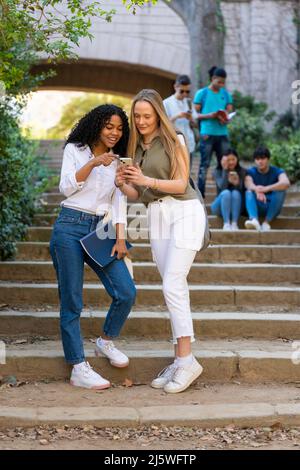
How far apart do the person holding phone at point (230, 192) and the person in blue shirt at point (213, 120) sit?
30.6 inches

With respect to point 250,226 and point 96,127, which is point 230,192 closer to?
point 250,226

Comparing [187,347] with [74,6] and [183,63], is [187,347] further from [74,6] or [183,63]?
[183,63]

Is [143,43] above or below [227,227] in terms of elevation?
above

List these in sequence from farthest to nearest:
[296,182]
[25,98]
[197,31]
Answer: [197,31], [296,182], [25,98]

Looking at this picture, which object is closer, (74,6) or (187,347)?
(187,347)

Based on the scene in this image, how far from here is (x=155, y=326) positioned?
619cm

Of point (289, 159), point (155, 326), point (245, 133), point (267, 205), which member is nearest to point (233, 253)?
point (267, 205)

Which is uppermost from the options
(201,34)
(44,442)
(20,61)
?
(201,34)

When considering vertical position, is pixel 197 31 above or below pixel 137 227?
above

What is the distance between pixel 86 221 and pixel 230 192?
3.67 m

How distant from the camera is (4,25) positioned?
5363mm

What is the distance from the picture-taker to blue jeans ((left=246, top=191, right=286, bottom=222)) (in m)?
8.59

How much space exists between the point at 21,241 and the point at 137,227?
1217 mm

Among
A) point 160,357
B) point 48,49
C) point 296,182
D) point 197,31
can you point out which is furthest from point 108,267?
point 197,31
